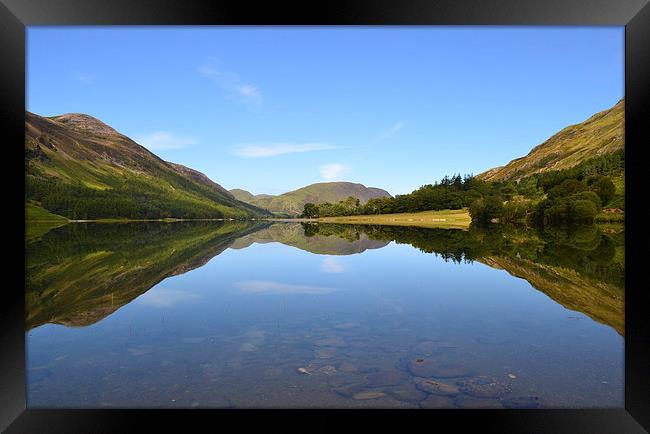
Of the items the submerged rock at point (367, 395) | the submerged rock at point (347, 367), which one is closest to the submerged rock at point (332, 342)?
the submerged rock at point (347, 367)

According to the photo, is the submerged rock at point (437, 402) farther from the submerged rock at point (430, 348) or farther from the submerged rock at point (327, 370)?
the submerged rock at point (430, 348)

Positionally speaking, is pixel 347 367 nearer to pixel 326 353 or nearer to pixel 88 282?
pixel 326 353

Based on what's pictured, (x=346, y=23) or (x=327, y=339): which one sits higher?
(x=346, y=23)

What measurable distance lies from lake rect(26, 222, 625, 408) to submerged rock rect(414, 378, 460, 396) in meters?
0.03

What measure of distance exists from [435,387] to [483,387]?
0.84 m

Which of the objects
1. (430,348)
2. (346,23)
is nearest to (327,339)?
(430,348)

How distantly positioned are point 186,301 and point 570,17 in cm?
1478

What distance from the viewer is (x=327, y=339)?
11.2 metres

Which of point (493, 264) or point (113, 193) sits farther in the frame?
point (113, 193)

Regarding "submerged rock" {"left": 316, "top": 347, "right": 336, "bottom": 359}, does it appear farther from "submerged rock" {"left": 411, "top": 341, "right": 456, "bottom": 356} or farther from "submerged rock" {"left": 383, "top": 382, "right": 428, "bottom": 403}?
"submerged rock" {"left": 383, "top": 382, "right": 428, "bottom": 403}

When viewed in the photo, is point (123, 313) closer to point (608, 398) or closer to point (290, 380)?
point (290, 380)

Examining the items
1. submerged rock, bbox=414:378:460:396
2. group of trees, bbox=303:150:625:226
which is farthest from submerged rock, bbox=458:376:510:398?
group of trees, bbox=303:150:625:226

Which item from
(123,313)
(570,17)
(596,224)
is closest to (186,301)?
(123,313)

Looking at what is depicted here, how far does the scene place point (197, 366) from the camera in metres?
9.09
